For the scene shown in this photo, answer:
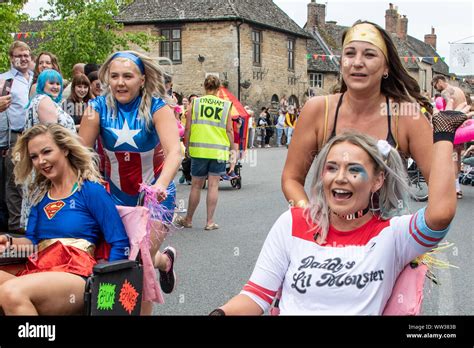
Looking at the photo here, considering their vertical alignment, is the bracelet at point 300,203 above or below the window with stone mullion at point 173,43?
below

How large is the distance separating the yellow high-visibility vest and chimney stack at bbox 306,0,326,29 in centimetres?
5569

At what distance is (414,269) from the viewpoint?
3213mm

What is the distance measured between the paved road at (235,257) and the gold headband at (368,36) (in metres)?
2.58

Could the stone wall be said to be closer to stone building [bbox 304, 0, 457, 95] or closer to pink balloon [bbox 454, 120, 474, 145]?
stone building [bbox 304, 0, 457, 95]

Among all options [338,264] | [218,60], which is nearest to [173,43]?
[218,60]

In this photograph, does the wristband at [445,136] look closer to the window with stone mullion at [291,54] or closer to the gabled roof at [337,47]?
the gabled roof at [337,47]

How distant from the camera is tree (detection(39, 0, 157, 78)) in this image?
37656mm

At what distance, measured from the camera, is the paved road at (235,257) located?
6.13 metres

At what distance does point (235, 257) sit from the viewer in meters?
8.12

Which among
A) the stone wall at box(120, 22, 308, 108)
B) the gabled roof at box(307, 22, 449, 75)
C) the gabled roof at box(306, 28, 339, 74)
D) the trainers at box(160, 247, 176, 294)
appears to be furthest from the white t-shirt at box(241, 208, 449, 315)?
the gabled roof at box(306, 28, 339, 74)

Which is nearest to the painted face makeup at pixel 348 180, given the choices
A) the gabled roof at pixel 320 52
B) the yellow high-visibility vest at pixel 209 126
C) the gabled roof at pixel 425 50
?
the yellow high-visibility vest at pixel 209 126

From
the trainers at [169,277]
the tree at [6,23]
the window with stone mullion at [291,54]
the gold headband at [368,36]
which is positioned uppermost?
the window with stone mullion at [291,54]

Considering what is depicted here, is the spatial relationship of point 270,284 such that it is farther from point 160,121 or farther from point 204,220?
point 204,220
